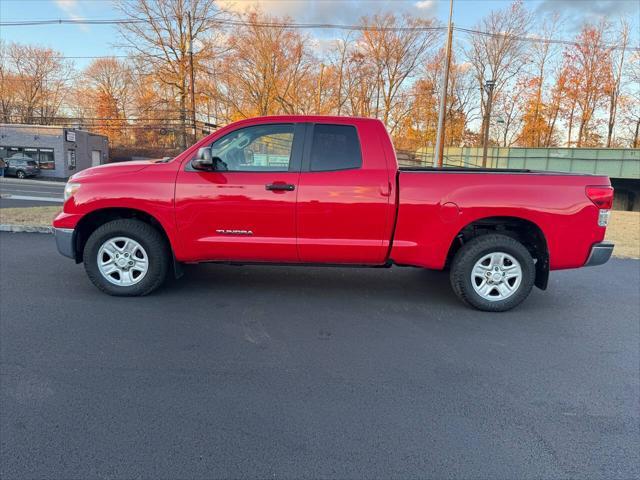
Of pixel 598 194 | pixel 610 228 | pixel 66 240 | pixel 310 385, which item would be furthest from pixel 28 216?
pixel 610 228

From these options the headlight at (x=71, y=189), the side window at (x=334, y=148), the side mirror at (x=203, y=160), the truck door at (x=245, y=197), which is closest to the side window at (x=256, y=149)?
the truck door at (x=245, y=197)

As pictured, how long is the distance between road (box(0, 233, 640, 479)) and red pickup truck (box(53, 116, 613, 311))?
1.65ft

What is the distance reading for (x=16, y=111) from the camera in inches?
1912

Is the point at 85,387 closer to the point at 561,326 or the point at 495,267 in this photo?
the point at 495,267

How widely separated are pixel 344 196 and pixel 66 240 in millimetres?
3061

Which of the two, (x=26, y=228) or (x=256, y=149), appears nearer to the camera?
(x=256, y=149)

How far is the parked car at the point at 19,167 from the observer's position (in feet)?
101

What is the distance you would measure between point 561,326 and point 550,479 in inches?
94.6

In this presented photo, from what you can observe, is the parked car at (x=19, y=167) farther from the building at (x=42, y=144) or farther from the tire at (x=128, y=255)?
the tire at (x=128, y=255)

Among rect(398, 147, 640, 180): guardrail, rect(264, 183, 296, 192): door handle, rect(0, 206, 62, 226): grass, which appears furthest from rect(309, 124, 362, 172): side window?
rect(398, 147, 640, 180): guardrail

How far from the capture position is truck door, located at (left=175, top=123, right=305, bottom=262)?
13.5 feet

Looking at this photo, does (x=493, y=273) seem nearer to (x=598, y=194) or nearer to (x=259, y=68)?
(x=598, y=194)

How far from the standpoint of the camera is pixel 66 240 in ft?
14.3

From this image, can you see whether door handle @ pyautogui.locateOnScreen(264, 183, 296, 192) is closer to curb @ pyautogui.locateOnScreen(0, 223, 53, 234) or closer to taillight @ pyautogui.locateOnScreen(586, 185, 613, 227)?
taillight @ pyautogui.locateOnScreen(586, 185, 613, 227)
